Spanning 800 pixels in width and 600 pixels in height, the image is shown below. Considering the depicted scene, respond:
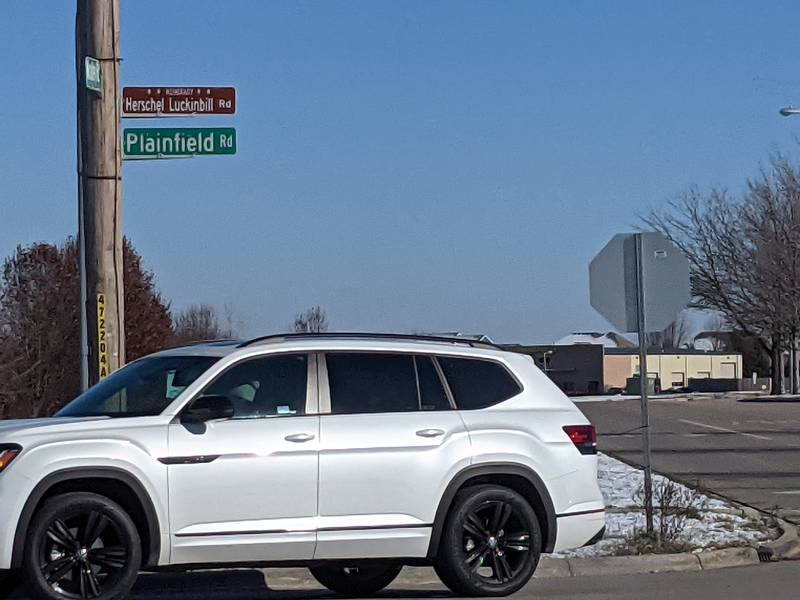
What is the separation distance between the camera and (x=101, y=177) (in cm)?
1095

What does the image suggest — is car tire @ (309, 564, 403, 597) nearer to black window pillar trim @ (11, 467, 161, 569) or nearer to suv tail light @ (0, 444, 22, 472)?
black window pillar trim @ (11, 467, 161, 569)

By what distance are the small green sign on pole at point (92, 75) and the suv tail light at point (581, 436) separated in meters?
4.88

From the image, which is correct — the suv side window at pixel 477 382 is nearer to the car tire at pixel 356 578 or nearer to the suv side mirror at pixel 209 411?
the car tire at pixel 356 578

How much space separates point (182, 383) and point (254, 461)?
782mm

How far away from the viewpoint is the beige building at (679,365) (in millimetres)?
96188

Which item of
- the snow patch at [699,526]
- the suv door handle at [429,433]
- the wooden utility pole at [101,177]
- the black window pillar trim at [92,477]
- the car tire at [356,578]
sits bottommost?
the snow patch at [699,526]

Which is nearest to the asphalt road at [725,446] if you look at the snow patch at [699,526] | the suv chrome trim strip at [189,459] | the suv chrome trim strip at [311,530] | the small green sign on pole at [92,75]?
the snow patch at [699,526]

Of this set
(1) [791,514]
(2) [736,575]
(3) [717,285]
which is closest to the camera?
(2) [736,575]

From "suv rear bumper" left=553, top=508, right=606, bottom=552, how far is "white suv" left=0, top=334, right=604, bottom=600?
12mm

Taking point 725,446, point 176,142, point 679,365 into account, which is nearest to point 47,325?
point 725,446

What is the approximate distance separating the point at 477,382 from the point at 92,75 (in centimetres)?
428

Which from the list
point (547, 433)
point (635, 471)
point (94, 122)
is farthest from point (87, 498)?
point (635, 471)

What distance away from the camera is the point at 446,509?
878cm

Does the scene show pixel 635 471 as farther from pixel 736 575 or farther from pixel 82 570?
pixel 82 570
